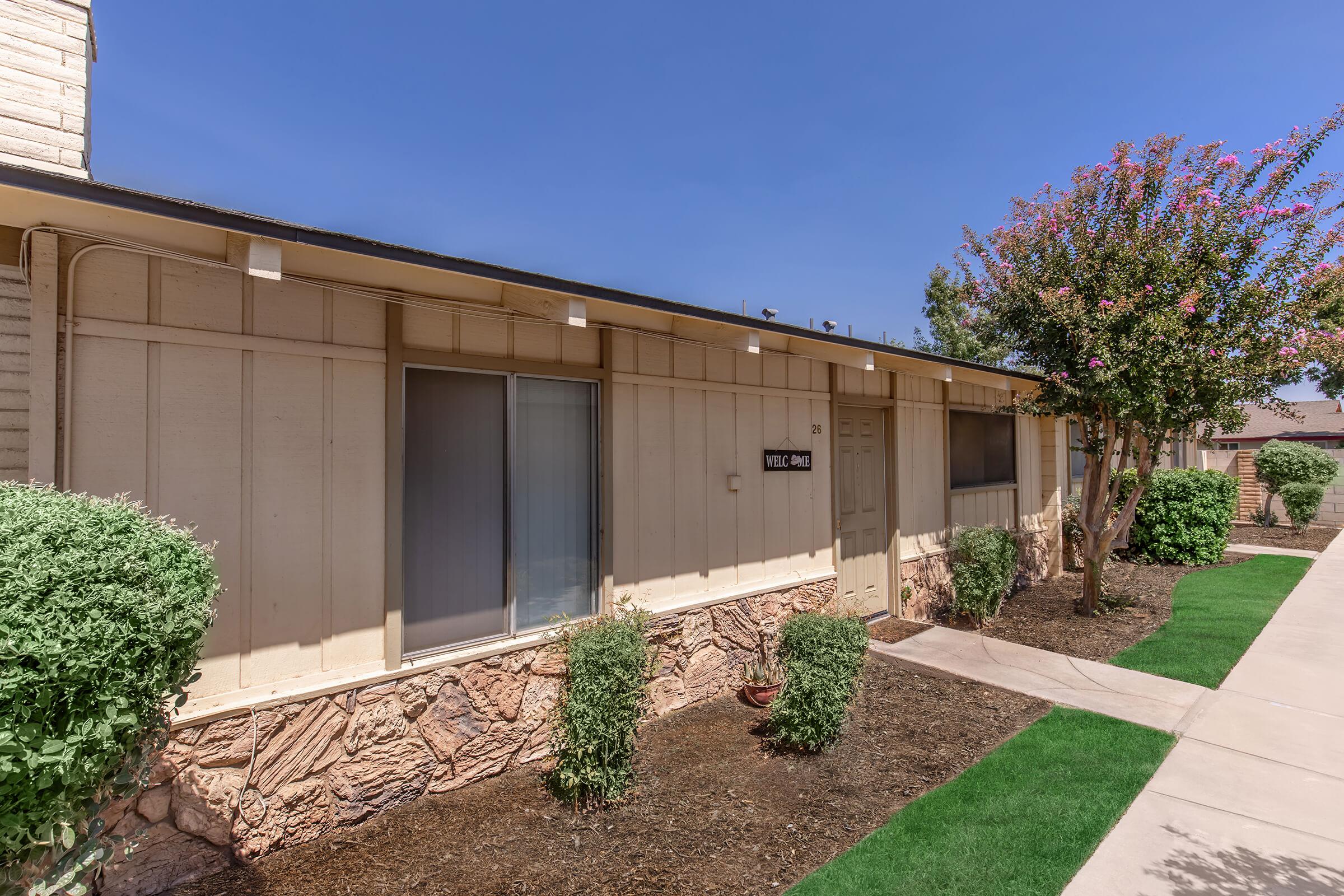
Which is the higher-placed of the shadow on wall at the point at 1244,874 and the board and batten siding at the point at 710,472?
the board and batten siding at the point at 710,472

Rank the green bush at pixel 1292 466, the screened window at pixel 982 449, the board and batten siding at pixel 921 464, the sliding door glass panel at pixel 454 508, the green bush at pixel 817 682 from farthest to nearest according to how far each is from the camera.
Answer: the green bush at pixel 1292 466
the screened window at pixel 982 449
the board and batten siding at pixel 921 464
the green bush at pixel 817 682
the sliding door glass panel at pixel 454 508

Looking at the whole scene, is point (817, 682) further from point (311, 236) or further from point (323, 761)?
point (311, 236)

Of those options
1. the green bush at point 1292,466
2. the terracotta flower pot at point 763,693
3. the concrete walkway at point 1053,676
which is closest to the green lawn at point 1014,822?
the concrete walkway at point 1053,676

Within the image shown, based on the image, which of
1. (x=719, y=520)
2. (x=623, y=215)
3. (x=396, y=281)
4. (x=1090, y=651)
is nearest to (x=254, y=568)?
(x=396, y=281)

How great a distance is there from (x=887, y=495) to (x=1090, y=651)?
2308 mm

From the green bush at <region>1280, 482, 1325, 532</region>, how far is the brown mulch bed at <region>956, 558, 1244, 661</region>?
5.96 metres

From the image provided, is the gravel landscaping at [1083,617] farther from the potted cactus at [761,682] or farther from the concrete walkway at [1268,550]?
the concrete walkway at [1268,550]

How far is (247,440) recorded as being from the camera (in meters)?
2.93

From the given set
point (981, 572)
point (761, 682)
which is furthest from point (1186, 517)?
point (761, 682)

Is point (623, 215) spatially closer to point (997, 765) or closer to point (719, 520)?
point (719, 520)

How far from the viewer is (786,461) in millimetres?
5500

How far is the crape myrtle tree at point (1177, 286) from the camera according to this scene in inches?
220

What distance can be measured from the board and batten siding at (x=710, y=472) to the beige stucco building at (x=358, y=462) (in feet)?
0.09

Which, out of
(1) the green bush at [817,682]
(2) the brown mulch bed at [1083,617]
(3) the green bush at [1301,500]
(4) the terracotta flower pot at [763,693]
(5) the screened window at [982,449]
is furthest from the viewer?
(3) the green bush at [1301,500]
